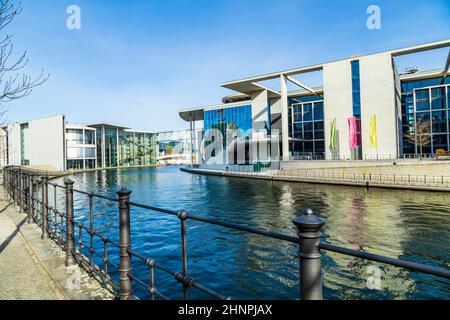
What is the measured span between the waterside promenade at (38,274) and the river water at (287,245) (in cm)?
275

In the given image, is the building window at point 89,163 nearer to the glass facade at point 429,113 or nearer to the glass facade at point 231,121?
the glass facade at point 231,121

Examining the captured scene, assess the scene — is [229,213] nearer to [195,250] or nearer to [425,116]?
[195,250]

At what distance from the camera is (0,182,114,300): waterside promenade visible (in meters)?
4.10

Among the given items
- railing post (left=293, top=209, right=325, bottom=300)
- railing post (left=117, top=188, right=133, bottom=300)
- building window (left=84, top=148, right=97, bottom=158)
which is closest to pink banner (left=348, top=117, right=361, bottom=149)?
railing post (left=117, top=188, right=133, bottom=300)

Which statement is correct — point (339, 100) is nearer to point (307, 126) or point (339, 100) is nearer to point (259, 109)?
point (259, 109)

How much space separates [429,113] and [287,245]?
5199 cm

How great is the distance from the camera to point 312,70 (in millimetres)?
46500

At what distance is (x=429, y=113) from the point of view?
50344mm

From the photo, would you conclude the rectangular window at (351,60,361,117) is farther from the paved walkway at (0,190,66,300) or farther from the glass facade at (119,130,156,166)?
the glass facade at (119,130,156,166)

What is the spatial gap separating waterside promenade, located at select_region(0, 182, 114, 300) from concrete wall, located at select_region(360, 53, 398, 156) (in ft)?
143

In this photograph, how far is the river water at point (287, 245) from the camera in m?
7.91

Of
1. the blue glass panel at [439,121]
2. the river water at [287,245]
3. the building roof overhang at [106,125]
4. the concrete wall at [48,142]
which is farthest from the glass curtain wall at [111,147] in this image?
the blue glass panel at [439,121]

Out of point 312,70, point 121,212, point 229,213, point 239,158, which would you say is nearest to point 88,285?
point 121,212

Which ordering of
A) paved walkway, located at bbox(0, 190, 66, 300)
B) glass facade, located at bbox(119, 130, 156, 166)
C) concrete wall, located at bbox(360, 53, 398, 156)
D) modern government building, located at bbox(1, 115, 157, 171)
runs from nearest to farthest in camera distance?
paved walkway, located at bbox(0, 190, 66, 300), concrete wall, located at bbox(360, 53, 398, 156), modern government building, located at bbox(1, 115, 157, 171), glass facade, located at bbox(119, 130, 156, 166)
